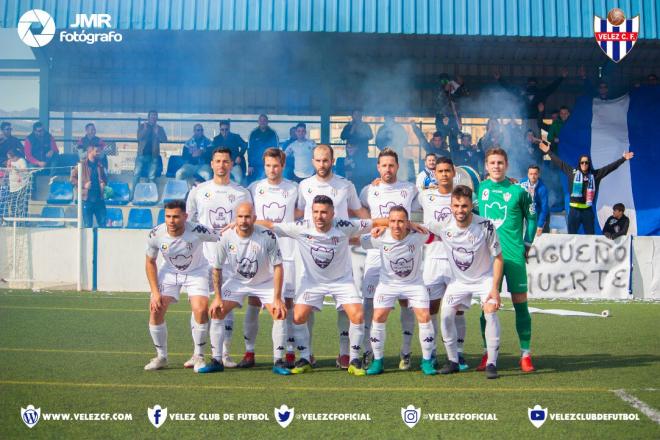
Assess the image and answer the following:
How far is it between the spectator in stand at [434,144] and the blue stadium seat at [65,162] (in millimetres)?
7824

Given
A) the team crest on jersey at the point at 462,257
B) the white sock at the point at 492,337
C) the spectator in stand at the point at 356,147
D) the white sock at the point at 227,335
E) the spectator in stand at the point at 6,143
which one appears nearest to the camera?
the white sock at the point at 492,337

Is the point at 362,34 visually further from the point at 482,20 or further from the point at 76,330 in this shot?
the point at 76,330

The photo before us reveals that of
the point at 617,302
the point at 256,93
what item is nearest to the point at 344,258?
the point at 617,302

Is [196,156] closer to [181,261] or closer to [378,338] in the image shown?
[181,261]

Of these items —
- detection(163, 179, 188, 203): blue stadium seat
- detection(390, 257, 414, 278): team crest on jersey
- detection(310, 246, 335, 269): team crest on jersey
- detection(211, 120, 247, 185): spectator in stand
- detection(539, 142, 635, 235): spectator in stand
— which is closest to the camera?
detection(390, 257, 414, 278): team crest on jersey

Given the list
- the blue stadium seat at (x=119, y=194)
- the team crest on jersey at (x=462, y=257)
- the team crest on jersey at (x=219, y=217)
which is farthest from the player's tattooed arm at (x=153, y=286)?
the blue stadium seat at (x=119, y=194)

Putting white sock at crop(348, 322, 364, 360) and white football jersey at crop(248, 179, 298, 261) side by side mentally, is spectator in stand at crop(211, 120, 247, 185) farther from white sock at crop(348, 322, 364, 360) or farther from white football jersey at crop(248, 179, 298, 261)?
white sock at crop(348, 322, 364, 360)

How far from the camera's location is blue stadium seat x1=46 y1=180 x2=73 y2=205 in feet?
64.3

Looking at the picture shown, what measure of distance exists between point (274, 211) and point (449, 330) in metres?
2.19

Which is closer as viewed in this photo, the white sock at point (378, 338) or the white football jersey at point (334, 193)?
the white sock at point (378, 338)

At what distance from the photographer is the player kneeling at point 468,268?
312 inches

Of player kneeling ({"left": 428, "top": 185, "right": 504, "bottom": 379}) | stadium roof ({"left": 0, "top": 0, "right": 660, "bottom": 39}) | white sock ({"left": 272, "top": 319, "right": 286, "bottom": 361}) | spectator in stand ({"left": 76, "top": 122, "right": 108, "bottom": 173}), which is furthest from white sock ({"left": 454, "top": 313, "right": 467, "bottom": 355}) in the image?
spectator in stand ({"left": 76, "top": 122, "right": 108, "bottom": 173})

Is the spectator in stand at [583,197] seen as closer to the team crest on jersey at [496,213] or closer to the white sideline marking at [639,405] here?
the team crest on jersey at [496,213]

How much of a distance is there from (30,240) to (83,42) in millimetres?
5862
